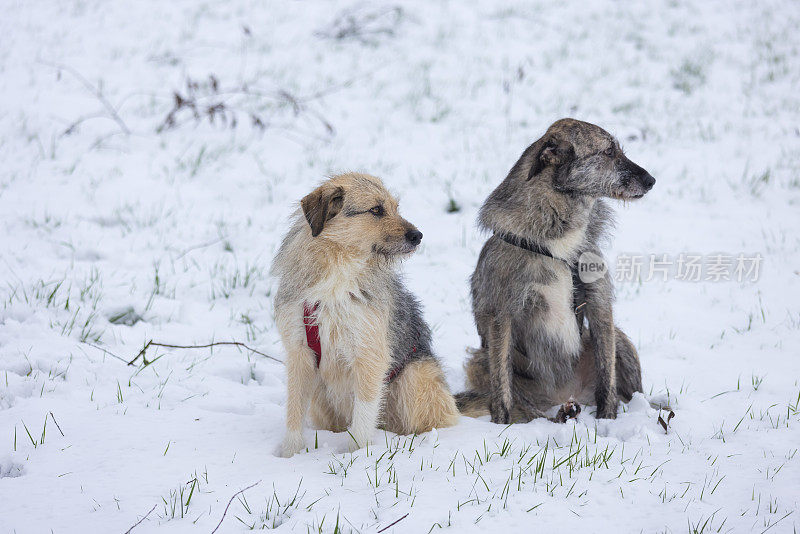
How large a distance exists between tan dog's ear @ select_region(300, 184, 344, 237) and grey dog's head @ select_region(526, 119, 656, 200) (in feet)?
3.67

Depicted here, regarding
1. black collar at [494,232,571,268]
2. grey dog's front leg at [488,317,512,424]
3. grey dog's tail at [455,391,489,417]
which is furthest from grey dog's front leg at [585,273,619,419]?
grey dog's tail at [455,391,489,417]

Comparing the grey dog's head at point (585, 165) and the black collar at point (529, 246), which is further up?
the grey dog's head at point (585, 165)

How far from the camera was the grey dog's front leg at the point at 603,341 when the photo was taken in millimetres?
3639

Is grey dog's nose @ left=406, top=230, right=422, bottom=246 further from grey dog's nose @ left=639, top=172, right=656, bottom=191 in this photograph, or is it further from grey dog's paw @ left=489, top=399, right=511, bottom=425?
grey dog's nose @ left=639, top=172, right=656, bottom=191

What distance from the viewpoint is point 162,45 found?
10.3 meters

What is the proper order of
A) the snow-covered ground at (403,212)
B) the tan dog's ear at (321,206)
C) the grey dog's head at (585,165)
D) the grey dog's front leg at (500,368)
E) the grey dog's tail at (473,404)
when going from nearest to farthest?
the snow-covered ground at (403,212), the tan dog's ear at (321,206), the grey dog's head at (585,165), the grey dog's front leg at (500,368), the grey dog's tail at (473,404)

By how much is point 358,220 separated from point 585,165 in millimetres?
1288

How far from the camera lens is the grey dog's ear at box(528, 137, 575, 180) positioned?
3.52 m

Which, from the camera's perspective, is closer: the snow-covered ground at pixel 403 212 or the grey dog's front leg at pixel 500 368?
the snow-covered ground at pixel 403 212

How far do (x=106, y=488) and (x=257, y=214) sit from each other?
153 inches

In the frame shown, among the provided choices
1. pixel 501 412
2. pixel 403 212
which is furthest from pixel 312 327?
pixel 403 212

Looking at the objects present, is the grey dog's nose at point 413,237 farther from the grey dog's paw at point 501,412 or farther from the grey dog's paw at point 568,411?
the grey dog's paw at point 568,411

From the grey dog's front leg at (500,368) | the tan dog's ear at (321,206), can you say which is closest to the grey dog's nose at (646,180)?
the grey dog's front leg at (500,368)

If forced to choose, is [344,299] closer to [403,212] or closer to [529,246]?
[529,246]
